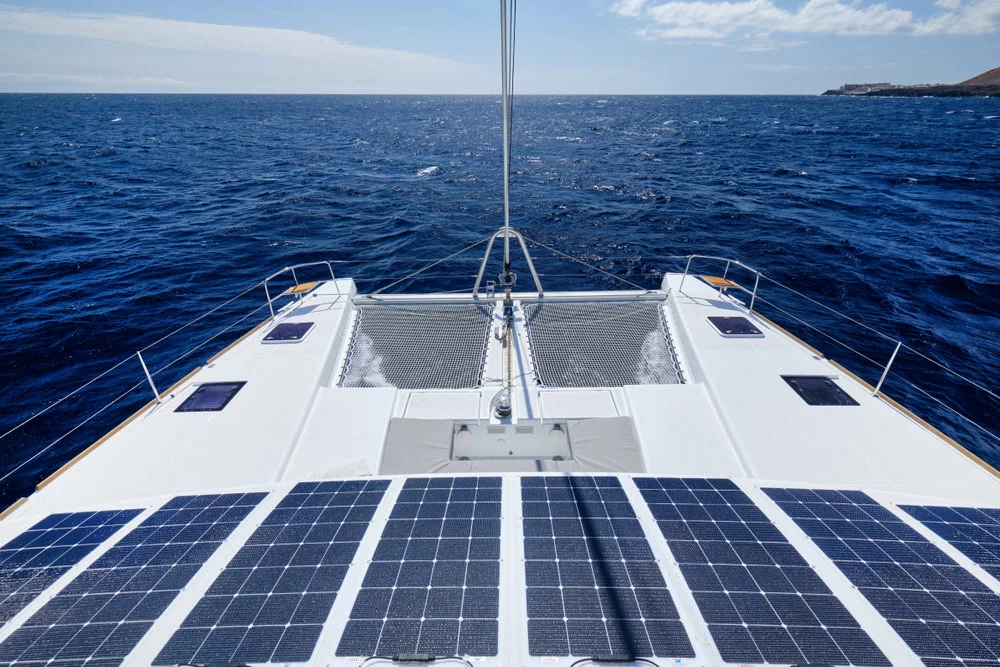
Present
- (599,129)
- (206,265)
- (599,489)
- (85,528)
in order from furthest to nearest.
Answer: (599,129)
(206,265)
(599,489)
(85,528)

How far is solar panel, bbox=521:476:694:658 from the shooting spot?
3602 mm

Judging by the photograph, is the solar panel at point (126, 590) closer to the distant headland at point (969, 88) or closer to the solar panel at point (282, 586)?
the solar panel at point (282, 586)

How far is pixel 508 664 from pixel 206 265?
26.3 meters

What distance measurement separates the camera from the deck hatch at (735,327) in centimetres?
1049

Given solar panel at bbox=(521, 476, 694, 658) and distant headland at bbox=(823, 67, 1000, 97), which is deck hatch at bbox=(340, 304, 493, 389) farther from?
distant headland at bbox=(823, 67, 1000, 97)

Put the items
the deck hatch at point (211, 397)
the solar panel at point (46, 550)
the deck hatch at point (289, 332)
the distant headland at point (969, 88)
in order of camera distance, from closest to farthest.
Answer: the solar panel at point (46, 550) < the deck hatch at point (211, 397) < the deck hatch at point (289, 332) < the distant headland at point (969, 88)

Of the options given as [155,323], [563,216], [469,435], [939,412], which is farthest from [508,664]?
[563,216]

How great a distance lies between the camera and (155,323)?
57.5 ft

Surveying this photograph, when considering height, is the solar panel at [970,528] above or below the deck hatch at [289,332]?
above

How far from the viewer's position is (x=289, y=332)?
10.8 meters

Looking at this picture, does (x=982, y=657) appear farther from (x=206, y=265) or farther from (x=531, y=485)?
(x=206, y=265)

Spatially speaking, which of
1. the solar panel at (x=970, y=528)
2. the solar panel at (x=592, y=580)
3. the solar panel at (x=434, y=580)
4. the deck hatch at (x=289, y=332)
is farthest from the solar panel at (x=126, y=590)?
the solar panel at (x=970, y=528)

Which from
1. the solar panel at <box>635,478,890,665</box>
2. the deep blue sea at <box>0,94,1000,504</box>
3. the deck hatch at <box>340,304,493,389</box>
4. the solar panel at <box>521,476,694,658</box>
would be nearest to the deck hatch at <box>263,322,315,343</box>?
the deck hatch at <box>340,304,493,389</box>

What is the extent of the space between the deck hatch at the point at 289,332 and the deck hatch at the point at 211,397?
5.60 ft
